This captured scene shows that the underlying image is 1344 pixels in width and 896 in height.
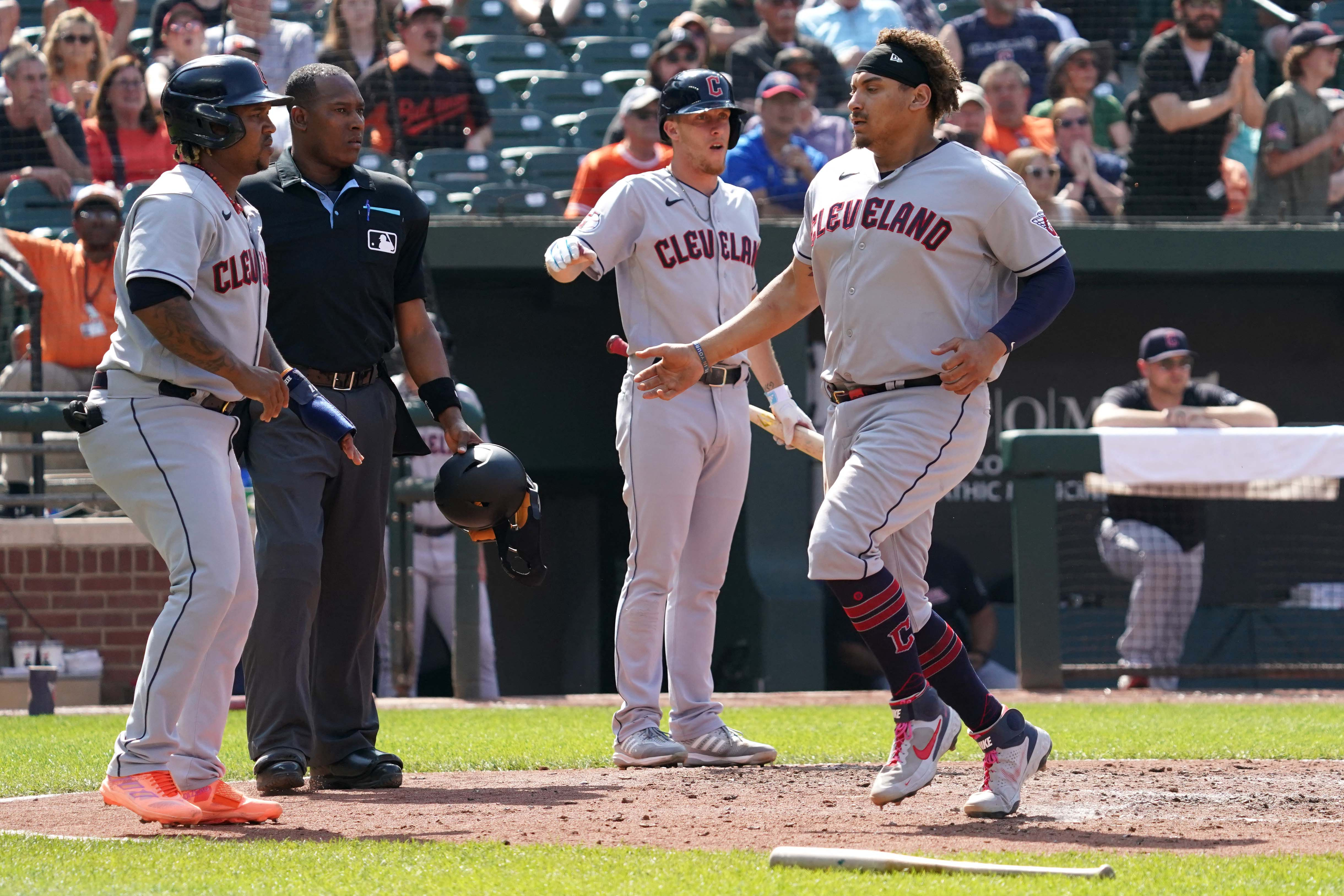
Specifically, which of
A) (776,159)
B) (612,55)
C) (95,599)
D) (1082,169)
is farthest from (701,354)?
(612,55)

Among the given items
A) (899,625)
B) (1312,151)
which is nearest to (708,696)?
(899,625)

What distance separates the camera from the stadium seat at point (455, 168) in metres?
11.0

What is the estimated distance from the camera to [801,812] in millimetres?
4191

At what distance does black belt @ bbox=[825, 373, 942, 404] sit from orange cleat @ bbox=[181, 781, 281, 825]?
1.69m

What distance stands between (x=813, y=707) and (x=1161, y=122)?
211 inches

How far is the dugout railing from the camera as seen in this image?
8.41 metres

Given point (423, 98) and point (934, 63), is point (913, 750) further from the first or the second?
point (423, 98)

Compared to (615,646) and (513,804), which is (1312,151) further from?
(513,804)

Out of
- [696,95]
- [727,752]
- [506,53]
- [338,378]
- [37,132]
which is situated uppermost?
[506,53]

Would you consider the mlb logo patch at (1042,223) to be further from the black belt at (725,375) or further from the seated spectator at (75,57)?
the seated spectator at (75,57)

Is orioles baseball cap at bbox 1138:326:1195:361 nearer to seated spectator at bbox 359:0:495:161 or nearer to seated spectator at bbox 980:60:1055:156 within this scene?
seated spectator at bbox 980:60:1055:156

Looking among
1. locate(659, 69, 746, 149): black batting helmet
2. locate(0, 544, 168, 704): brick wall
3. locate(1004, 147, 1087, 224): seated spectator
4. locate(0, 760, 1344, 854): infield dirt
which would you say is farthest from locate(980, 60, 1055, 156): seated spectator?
locate(0, 760, 1344, 854): infield dirt

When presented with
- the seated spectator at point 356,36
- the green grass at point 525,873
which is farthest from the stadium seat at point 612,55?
the green grass at point 525,873

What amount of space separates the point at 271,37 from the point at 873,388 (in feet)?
27.0
